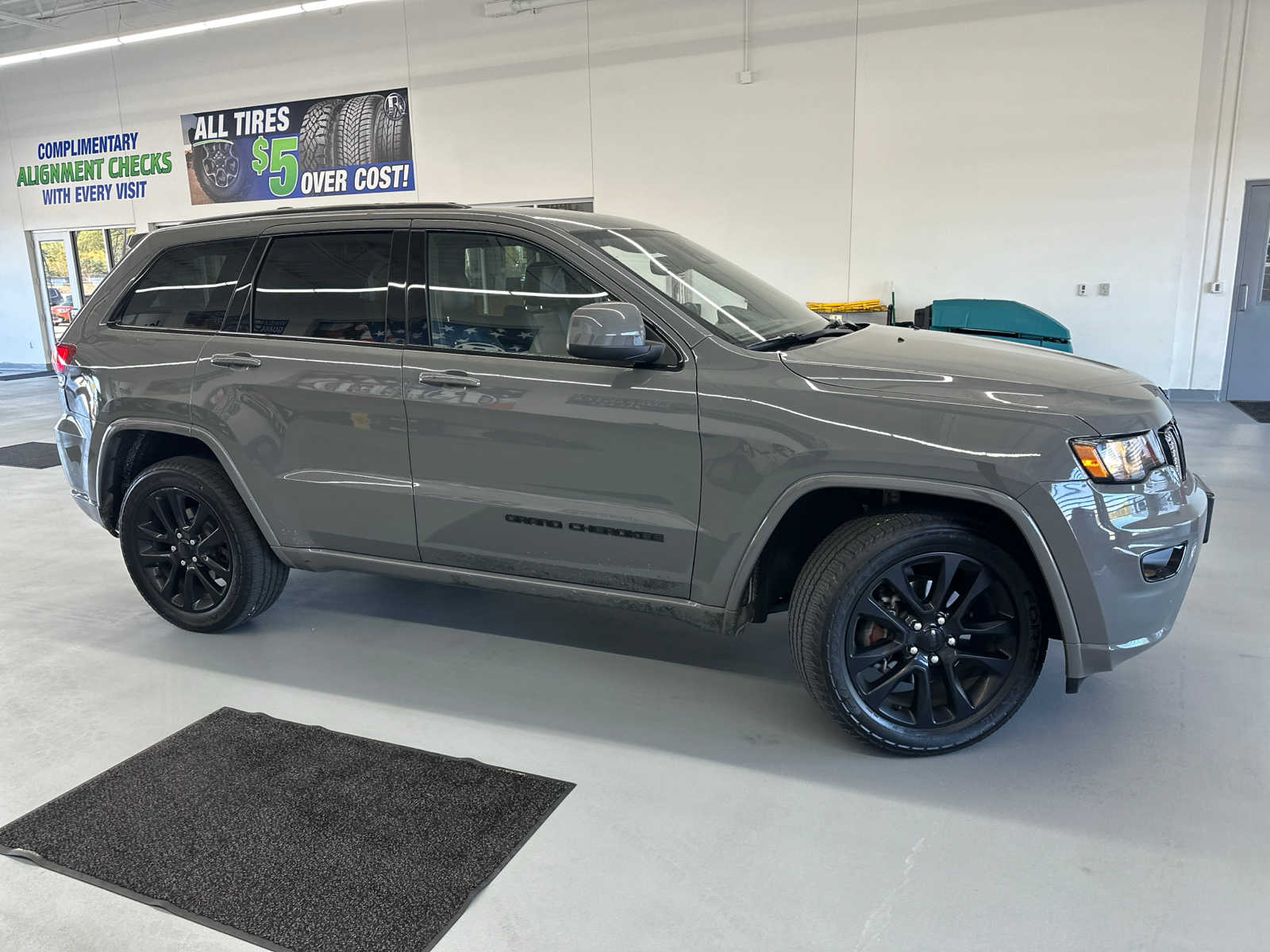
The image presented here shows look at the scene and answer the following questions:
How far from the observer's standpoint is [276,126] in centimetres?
1234

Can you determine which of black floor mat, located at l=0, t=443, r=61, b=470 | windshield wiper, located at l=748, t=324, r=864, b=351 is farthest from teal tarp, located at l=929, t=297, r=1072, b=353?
black floor mat, located at l=0, t=443, r=61, b=470

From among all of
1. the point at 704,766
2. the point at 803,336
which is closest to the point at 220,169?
the point at 803,336

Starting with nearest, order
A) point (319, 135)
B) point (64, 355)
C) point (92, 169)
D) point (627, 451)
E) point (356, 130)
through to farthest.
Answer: point (627, 451)
point (64, 355)
point (356, 130)
point (319, 135)
point (92, 169)

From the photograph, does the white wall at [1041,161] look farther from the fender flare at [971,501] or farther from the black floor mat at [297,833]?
the black floor mat at [297,833]

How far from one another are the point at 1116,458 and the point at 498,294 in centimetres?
195

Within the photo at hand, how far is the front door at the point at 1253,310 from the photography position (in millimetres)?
8586

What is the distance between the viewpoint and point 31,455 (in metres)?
7.68

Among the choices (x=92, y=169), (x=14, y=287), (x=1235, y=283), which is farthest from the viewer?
(x=14, y=287)

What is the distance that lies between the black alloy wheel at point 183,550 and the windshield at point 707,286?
1.92 meters

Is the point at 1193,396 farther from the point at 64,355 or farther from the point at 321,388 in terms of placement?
the point at 64,355

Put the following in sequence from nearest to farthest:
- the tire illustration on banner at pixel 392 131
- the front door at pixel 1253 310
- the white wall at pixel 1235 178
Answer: the white wall at pixel 1235 178 < the front door at pixel 1253 310 < the tire illustration on banner at pixel 392 131

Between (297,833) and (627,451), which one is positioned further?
(627,451)

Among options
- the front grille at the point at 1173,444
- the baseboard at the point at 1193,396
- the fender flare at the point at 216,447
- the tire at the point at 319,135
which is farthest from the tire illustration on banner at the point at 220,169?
the front grille at the point at 1173,444

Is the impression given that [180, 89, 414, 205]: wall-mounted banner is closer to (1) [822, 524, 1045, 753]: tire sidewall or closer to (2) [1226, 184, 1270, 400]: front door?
(2) [1226, 184, 1270, 400]: front door
